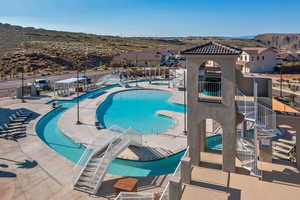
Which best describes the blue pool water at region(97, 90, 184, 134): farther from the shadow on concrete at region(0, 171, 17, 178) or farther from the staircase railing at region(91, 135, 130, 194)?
the shadow on concrete at region(0, 171, 17, 178)

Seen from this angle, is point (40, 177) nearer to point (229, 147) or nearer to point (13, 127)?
point (229, 147)

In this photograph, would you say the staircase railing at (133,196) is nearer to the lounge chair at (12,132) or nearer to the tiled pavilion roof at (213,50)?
the tiled pavilion roof at (213,50)

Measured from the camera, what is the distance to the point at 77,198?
10.5 metres

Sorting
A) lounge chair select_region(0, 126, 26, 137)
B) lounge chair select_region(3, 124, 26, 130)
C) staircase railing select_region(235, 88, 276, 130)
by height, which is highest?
staircase railing select_region(235, 88, 276, 130)

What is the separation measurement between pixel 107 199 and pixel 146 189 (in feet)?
6.46

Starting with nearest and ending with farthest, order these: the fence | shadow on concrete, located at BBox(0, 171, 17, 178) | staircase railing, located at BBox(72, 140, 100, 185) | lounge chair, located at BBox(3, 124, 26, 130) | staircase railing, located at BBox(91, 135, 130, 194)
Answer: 1. staircase railing, located at BBox(91, 135, 130, 194)
2. staircase railing, located at BBox(72, 140, 100, 185)
3. shadow on concrete, located at BBox(0, 171, 17, 178)
4. the fence
5. lounge chair, located at BBox(3, 124, 26, 130)

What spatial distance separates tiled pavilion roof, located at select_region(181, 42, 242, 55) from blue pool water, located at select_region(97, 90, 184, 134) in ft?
36.1

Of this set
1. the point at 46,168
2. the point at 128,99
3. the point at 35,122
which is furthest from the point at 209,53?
the point at 128,99

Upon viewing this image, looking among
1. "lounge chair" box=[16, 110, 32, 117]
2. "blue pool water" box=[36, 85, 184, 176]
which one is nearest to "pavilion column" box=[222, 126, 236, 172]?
"blue pool water" box=[36, 85, 184, 176]

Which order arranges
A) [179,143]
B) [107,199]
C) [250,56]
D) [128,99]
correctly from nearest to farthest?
[107,199]
[179,143]
[128,99]
[250,56]

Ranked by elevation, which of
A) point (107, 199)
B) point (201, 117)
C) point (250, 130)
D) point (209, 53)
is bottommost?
point (107, 199)

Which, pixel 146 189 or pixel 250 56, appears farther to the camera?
pixel 250 56

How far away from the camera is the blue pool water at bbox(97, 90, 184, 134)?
23.2 metres

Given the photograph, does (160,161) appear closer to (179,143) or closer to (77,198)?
(179,143)
